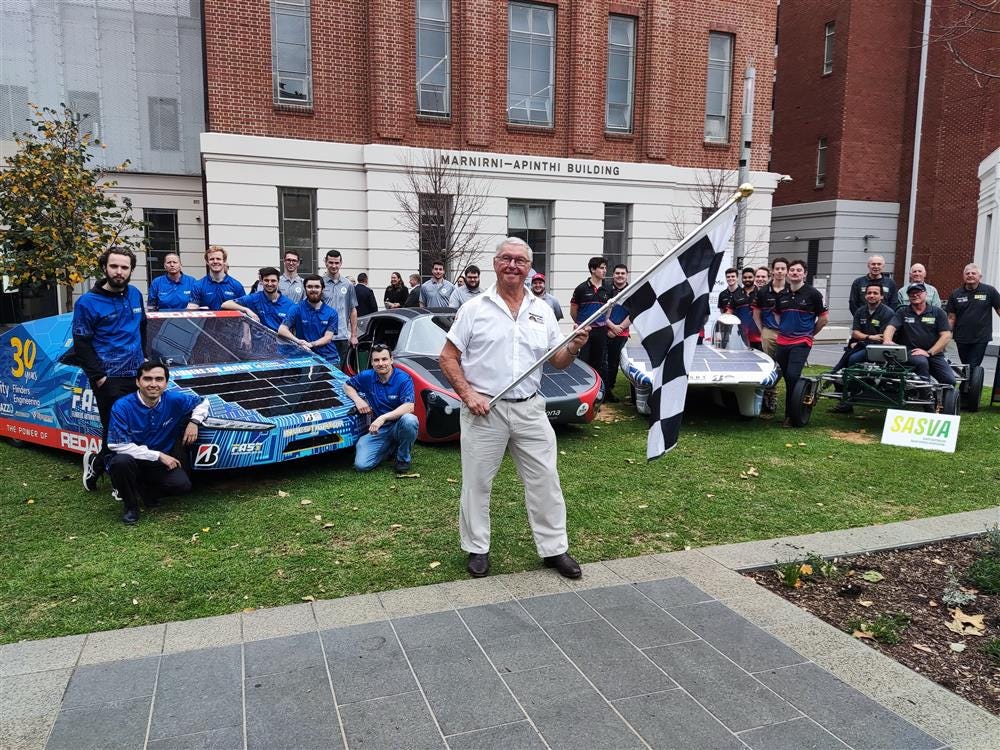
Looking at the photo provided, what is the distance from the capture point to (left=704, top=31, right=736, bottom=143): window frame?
19719mm

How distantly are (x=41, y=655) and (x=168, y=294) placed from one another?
548cm

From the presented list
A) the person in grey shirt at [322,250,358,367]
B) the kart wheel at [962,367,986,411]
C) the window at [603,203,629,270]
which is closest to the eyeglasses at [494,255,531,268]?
the person in grey shirt at [322,250,358,367]

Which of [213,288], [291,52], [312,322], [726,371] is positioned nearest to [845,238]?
[291,52]

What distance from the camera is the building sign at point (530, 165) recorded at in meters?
17.4

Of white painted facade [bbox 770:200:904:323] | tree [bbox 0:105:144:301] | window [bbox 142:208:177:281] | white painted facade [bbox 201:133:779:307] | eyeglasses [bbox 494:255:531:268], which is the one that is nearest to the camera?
eyeglasses [bbox 494:255:531:268]

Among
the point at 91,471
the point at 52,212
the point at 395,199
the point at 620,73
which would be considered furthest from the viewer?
the point at 620,73

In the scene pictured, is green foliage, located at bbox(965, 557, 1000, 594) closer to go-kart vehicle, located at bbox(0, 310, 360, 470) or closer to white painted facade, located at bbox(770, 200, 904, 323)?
go-kart vehicle, located at bbox(0, 310, 360, 470)

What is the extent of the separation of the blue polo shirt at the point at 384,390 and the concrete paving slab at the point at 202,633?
2.97 metres

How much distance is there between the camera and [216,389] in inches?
234

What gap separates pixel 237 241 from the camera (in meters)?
15.8

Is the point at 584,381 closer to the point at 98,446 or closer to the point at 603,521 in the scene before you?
the point at 603,521

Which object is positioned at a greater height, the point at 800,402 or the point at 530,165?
the point at 530,165

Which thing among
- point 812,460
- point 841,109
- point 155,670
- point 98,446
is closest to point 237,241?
point 98,446

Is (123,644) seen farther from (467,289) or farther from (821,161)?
(821,161)
